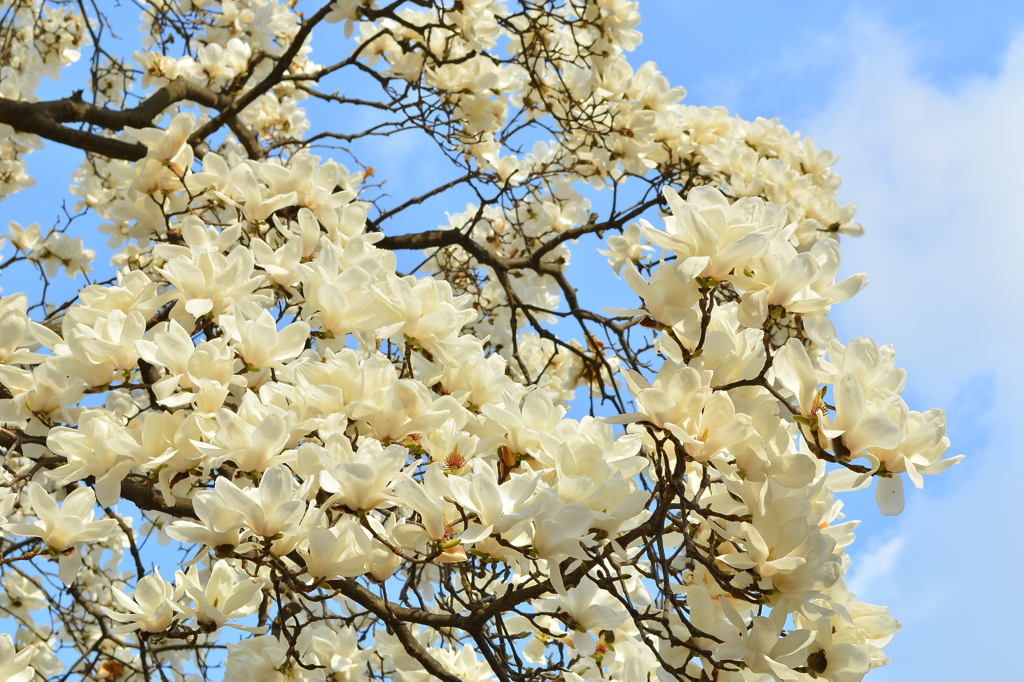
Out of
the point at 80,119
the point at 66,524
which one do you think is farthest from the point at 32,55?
the point at 66,524

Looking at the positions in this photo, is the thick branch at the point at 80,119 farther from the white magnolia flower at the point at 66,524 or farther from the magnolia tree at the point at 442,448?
the white magnolia flower at the point at 66,524

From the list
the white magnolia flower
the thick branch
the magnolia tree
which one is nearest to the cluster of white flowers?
the thick branch

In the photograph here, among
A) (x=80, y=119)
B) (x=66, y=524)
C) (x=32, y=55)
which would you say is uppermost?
(x=32, y=55)

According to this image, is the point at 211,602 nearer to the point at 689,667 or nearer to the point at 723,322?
the point at 689,667

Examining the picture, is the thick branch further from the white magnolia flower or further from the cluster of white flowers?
Result: the white magnolia flower

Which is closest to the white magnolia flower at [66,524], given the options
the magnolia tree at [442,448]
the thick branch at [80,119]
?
the magnolia tree at [442,448]

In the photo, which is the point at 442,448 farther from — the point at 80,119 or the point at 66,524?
the point at 80,119

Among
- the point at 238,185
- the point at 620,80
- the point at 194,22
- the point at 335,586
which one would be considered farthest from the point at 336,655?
the point at 194,22

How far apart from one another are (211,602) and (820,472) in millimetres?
1018

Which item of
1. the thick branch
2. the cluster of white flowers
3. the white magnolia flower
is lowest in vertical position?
the white magnolia flower

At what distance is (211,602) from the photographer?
133 centimetres

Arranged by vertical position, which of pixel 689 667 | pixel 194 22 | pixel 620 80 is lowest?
pixel 689 667

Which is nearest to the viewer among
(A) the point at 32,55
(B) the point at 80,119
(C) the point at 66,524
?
(C) the point at 66,524

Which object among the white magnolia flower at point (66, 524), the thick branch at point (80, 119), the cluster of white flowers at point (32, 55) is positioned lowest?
the white magnolia flower at point (66, 524)
